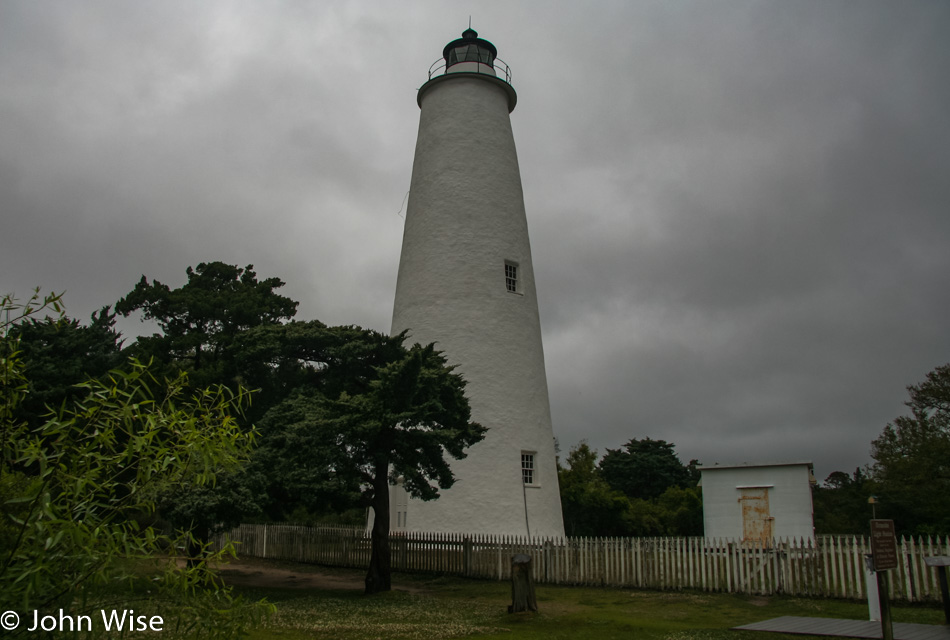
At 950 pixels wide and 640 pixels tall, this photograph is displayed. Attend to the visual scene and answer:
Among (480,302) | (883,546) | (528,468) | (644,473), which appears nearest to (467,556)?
(528,468)

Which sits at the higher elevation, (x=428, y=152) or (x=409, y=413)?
(x=428, y=152)

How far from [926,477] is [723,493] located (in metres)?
8.41

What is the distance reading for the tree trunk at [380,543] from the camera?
1537 centimetres

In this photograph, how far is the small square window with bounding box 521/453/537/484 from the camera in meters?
20.9

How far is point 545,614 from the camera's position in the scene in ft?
40.4

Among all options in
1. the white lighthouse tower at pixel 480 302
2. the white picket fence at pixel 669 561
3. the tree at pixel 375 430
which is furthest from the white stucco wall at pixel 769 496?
the tree at pixel 375 430

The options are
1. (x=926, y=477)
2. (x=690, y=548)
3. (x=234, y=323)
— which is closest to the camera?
(x=690, y=548)

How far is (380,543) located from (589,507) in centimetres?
1630

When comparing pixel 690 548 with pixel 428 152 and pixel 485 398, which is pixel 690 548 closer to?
pixel 485 398

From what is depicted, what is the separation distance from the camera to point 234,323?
2552cm


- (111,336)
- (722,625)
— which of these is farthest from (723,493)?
(111,336)

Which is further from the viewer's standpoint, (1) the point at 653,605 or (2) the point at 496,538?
(2) the point at 496,538

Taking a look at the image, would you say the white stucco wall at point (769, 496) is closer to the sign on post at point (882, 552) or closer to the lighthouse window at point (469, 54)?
the sign on post at point (882, 552)

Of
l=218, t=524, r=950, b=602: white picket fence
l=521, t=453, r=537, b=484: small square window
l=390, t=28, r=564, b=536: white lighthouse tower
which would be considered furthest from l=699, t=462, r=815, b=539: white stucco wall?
l=521, t=453, r=537, b=484: small square window
